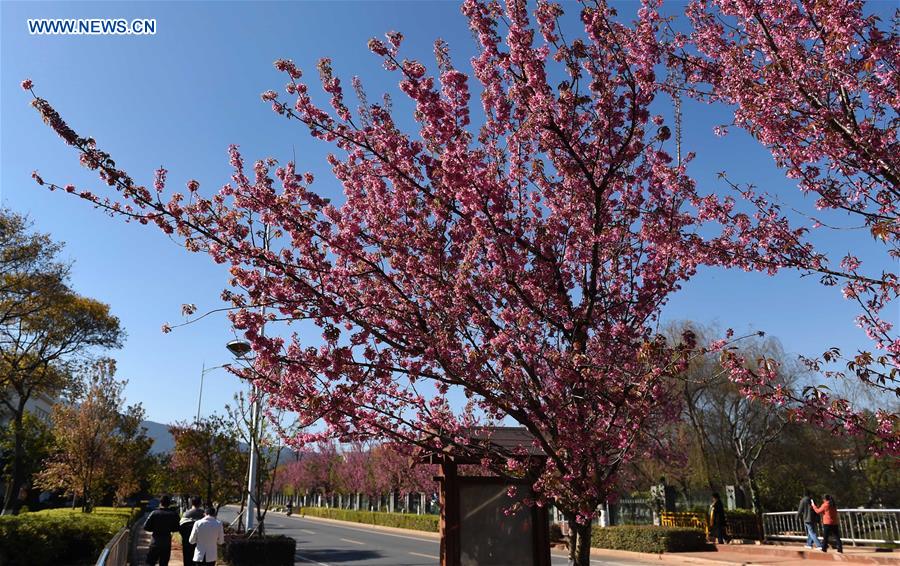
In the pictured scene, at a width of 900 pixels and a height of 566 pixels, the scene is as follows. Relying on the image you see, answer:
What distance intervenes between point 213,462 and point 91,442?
7.13 metres

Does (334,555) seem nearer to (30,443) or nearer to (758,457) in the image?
(758,457)

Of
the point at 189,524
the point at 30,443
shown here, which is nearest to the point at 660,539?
the point at 189,524

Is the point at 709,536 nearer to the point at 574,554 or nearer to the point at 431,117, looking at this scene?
the point at 574,554

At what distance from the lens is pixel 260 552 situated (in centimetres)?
1530

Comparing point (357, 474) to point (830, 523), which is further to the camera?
point (357, 474)

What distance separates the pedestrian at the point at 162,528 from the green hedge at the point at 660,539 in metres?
15.9

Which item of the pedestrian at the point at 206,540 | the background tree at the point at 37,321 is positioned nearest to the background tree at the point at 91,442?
the background tree at the point at 37,321

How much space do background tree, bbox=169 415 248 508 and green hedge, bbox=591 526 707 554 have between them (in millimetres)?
14358

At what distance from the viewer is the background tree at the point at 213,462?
22875 mm

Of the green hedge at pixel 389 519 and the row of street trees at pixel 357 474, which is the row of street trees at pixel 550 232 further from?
the green hedge at pixel 389 519

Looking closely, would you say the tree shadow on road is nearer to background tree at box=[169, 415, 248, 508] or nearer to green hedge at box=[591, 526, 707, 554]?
background tree at box=[169, 415, 248, 508]

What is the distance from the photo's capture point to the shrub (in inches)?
595

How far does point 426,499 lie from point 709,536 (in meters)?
Answer: 32.0

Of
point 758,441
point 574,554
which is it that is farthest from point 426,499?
point 574,554
